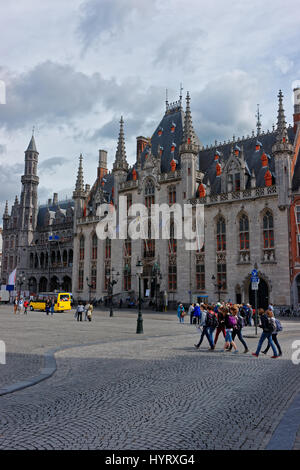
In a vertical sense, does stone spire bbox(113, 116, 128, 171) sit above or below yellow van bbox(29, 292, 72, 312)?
above

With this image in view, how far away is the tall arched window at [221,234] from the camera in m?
45.6

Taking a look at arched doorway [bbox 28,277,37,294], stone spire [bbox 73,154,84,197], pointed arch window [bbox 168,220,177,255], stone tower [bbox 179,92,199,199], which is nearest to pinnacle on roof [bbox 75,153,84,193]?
stone spire [bbox 73,154,84,197]

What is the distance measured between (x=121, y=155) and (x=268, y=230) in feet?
86.6

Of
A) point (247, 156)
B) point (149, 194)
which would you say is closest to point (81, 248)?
point (149, 194)

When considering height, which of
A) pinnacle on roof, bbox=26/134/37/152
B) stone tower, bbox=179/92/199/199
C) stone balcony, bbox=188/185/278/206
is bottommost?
stone balcony, bbox=188/185/278/206

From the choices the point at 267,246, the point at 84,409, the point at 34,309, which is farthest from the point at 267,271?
the point at 84,409

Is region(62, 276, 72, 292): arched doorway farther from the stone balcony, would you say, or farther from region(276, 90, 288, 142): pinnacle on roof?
region(276, 90, 288, 142): pinnacle on roof

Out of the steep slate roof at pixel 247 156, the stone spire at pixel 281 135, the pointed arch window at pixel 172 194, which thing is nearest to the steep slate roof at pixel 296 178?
the stone spire at pixel 281 135

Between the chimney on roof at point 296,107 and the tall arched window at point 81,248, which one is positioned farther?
the tall arched window at point 81,248

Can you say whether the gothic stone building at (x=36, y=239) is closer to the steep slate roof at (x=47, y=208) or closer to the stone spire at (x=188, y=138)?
the steep slate roof at (x=47, y=208)

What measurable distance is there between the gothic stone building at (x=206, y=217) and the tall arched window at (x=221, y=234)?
0.11 metres

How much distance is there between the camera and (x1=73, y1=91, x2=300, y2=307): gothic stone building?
41469 millimetres

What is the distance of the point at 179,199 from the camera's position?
49.7m

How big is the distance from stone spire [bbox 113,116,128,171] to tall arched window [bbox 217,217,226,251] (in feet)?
62.1
